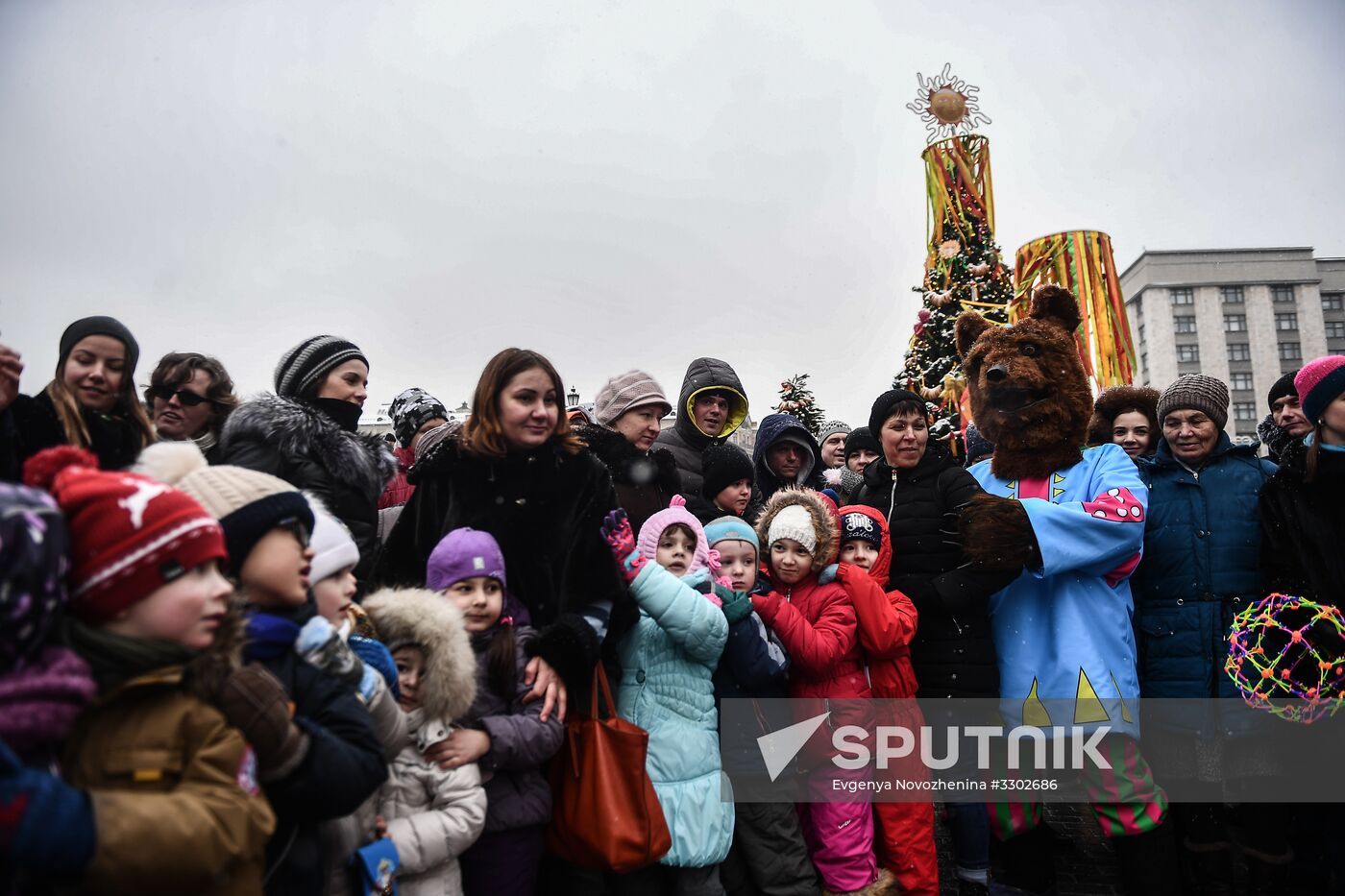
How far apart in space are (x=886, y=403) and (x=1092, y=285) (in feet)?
48.0

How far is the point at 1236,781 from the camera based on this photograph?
359cm

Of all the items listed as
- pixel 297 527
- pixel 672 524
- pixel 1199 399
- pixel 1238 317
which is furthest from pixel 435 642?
pixel 1238 317

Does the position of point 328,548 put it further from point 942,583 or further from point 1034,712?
point 1034,712

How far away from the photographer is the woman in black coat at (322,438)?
2.80 metres

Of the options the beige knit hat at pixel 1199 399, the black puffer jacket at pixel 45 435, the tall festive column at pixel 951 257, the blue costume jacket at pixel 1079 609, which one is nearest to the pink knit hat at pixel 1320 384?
the beige knit hat at pixel 1199 399

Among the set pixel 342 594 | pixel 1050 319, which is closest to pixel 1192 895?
pixel 1050 319

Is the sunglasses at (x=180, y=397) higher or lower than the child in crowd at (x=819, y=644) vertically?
higher

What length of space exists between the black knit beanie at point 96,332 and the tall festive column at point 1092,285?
15.4 metres

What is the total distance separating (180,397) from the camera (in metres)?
3.53

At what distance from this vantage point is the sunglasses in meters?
3.53

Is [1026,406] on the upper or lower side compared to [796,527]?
upper

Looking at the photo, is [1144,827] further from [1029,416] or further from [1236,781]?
[1029,416]

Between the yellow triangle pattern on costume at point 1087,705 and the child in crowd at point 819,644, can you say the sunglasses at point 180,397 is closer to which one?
the child in crowd at point 819,644

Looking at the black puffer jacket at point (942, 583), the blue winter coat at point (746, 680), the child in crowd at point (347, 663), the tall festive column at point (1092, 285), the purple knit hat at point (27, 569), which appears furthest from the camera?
the tall festive column at point (1092, 285)
